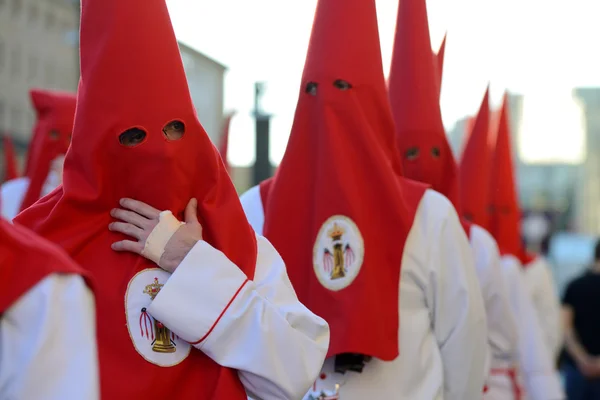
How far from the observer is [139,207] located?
2.25m

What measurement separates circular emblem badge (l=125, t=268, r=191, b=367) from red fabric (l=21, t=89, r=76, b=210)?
9.27 feet

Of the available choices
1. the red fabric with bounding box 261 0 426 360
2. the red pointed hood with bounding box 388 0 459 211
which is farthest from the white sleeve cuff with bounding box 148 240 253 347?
the red pointed hood with bounding box 388 0 459 211

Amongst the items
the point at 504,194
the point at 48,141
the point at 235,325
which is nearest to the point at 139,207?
the point at 235,325

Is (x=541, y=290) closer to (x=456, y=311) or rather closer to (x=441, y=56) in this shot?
(x=441, y=56)

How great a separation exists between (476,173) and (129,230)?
4.24 meters

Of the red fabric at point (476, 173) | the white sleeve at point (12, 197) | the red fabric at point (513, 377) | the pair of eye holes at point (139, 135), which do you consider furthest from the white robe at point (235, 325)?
the red fabric at point (476, 173)

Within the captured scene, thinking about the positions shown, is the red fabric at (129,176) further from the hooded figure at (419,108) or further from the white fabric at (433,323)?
the hooded figure at (419,108)

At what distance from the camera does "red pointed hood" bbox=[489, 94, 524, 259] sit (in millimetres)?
6688

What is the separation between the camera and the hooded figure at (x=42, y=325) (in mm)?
1521

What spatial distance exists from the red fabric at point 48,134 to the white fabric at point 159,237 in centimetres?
281

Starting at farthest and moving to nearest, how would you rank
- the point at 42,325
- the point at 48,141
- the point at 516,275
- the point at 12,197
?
1. the point at 516,275
2. the point at 12,197
3. the point at 48,141
4. the point at 42,325

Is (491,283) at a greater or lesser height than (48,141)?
lesser

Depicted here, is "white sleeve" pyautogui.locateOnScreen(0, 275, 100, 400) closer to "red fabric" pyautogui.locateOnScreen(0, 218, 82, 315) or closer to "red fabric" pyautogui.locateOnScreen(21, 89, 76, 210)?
"red fabric" pyautogui.locateOnScreen(0, 218, 82, 315)

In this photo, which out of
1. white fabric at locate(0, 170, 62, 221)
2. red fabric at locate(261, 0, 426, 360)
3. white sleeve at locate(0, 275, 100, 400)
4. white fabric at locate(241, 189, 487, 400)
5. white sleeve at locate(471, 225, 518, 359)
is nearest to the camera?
white sleeve at locate(0, 275, 100, 400)
